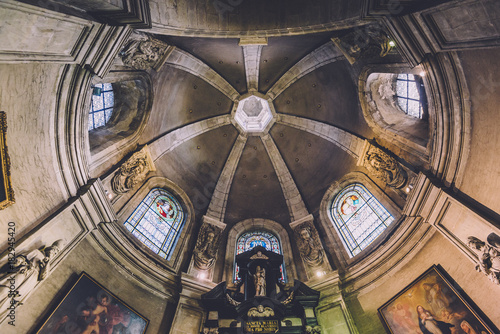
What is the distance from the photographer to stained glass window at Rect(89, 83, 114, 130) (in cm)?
969

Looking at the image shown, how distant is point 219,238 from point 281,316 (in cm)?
429

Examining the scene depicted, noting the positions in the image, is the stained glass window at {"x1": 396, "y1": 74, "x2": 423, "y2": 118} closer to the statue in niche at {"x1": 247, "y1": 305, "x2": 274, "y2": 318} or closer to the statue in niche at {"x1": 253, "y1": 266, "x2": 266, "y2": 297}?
the statue in niche at {"x1": 253, "y1": 266, "x2": 266, "y2": 297}

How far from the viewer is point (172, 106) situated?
12992mm

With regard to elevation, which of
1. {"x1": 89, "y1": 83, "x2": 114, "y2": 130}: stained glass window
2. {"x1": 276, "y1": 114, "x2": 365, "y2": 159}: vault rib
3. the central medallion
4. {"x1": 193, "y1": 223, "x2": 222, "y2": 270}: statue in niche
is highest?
the central medallion

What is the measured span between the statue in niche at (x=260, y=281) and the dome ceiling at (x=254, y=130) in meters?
3.91

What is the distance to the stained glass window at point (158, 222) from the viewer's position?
33.7ft

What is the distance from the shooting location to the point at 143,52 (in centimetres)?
930

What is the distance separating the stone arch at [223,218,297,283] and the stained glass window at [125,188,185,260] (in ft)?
7.73

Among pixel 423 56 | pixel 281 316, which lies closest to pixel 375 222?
pixel 281 316

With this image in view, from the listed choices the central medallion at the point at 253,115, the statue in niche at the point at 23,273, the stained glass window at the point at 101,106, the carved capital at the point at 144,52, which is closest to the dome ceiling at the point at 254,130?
the central medallion at the point at 253,115

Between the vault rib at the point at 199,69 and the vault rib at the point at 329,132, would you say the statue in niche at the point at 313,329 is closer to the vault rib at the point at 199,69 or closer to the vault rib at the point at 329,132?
the vault rib at the point at 329,132

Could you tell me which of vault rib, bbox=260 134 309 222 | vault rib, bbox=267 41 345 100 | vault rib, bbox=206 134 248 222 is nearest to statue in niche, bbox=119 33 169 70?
vault rib, bbox=267 41 345 100

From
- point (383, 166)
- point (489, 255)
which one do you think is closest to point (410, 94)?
point (383, 166)

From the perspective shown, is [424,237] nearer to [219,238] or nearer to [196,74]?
[219,238]
